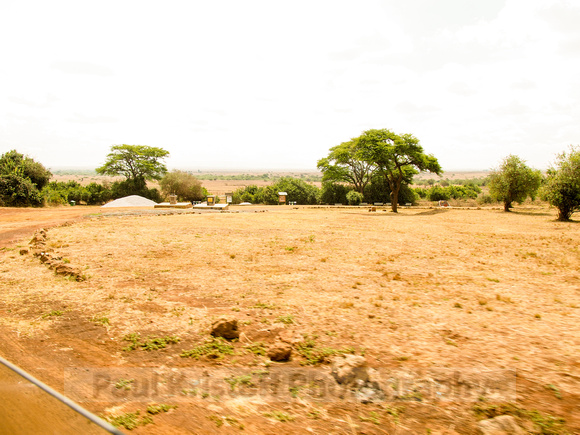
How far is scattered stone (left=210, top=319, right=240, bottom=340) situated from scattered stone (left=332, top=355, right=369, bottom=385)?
1309 millimetres

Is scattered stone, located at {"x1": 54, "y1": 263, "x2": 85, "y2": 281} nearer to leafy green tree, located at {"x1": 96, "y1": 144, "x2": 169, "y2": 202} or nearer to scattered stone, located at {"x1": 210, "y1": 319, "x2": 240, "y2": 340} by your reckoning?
scattered stone, located at {"x1": 210, "y1": 319, "x2": 240, "y2": 340}

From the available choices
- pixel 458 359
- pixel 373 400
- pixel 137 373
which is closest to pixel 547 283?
pixel 458 359

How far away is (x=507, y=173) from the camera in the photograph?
73.8 feet

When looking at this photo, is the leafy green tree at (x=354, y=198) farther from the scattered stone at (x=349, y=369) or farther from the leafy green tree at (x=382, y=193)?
the scattered stone at (x=349, y=369)

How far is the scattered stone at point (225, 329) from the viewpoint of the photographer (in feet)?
13.1

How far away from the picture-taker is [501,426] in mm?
2422

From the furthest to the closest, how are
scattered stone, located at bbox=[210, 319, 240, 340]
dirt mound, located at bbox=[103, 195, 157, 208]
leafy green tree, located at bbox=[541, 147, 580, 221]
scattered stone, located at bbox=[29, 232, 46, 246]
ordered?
dirt mound, located at bbox=[103, 195, 157, 208] < leafy green tree, located at bbox=[541, 147, 580, 221] < scattered stone, located at bbox=[29, 232, 46, 246] < scattered stone, located at bbox=[210, 319, 240, 340]

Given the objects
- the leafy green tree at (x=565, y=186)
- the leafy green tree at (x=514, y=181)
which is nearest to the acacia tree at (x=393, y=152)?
the leafy green tree at (x=514, y=181)

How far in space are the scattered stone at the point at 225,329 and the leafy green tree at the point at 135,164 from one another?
33.4m

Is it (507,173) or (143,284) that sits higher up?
(507,173)

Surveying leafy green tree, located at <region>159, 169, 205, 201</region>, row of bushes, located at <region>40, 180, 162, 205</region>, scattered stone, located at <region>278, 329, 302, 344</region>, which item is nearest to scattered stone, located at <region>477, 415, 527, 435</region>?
scattered stone, located at <region>278, 329, 302, 344</region>

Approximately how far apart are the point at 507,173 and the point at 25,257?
26.2m

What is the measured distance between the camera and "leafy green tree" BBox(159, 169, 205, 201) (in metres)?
35.5

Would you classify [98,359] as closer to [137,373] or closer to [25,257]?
[137,373]
